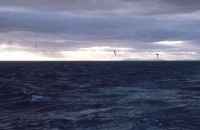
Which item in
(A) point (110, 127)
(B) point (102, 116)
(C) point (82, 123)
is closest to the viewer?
(A) point (110, 127)

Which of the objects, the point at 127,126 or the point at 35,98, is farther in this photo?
the point at 35,98

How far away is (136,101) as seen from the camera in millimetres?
44156

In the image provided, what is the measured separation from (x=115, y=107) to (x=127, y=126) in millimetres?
9986

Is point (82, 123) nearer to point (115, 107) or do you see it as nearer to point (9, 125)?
point (9, 125)

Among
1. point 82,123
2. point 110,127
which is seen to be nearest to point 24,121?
point 82,123

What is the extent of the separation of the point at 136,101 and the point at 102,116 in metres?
10.9

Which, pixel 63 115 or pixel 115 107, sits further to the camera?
pixel 115 107

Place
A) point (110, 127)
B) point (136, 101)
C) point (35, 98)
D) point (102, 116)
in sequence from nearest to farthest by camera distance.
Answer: point (110, 127) < point (102, 116) < point (136, 101) < point (35, 98)

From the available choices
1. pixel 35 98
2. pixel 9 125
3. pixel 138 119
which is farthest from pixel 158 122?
pixel 35 98

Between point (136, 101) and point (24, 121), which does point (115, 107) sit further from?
point (24, 121)

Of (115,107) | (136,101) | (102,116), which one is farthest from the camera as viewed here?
(136,101)

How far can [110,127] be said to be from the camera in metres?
29.2

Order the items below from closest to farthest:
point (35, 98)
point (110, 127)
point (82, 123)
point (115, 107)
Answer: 1. point (110, 127)
2. point (82, 123)
3. point (115, 107)
4. point (35, 98)

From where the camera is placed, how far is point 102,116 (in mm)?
33938
